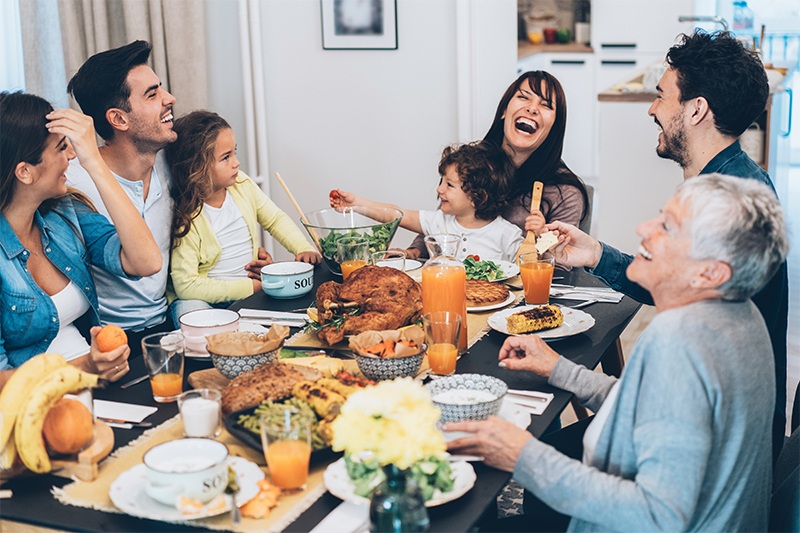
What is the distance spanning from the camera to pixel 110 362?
1466mm

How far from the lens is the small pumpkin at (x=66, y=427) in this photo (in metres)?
1.12

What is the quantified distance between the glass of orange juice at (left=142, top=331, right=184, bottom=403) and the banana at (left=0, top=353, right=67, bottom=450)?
0.22 meters

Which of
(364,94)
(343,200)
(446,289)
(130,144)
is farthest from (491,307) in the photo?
(364,94)

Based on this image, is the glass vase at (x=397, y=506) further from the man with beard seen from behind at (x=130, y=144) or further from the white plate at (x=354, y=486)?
the man with beard seen from behind at (x=130, y=144)

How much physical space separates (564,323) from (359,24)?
2.61m

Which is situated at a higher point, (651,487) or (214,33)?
(214,33)

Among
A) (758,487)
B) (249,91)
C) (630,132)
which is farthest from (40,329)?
(630,132)

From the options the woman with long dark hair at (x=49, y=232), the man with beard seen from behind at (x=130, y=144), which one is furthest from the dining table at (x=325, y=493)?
the man with beard seen from behind at (x=130, y=144)

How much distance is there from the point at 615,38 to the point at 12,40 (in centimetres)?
523

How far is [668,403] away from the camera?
1.00 meters

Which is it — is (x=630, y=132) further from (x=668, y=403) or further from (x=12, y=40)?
(x=668, y=403)

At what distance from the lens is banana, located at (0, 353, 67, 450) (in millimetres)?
1074

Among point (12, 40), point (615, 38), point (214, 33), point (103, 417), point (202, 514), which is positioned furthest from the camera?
point (615, 38)

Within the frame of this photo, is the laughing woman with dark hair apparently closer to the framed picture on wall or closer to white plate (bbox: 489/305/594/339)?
white plate (bbox: 489/305/594/339)
